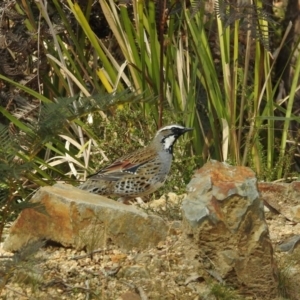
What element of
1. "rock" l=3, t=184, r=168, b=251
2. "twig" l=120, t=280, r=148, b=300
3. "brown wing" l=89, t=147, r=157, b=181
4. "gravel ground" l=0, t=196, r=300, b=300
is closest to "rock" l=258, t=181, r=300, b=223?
"gravel ground" l=0, t=196, r=300, b=300

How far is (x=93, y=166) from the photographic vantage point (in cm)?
739

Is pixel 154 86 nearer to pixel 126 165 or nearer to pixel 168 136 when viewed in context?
pixel 168 136

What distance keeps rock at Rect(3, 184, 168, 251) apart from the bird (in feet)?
3.54

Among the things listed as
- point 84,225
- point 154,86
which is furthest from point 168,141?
point 84,225

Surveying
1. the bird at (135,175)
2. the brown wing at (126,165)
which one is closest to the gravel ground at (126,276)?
the bird at (135,175)

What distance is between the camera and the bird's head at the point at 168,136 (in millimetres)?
6398

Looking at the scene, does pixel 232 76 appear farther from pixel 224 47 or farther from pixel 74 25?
pixel 74 25

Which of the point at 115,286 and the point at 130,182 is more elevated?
the point at 115,286

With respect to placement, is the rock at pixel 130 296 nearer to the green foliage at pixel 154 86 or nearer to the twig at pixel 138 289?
the twig at pixel 138 289

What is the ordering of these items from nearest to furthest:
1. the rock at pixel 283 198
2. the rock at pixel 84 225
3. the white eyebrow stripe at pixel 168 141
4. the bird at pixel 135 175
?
the rock at pixel 84 225
the rock at pixel 283 198
the bird at pixel 135 175
the white eyebrow stripe at pixel 168 141

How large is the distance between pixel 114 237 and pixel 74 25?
3.53 m

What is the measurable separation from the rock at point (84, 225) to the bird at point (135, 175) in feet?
3.54

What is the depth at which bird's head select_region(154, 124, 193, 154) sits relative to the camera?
6.40 meters

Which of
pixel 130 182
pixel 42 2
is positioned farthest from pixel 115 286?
pixel 42 2
